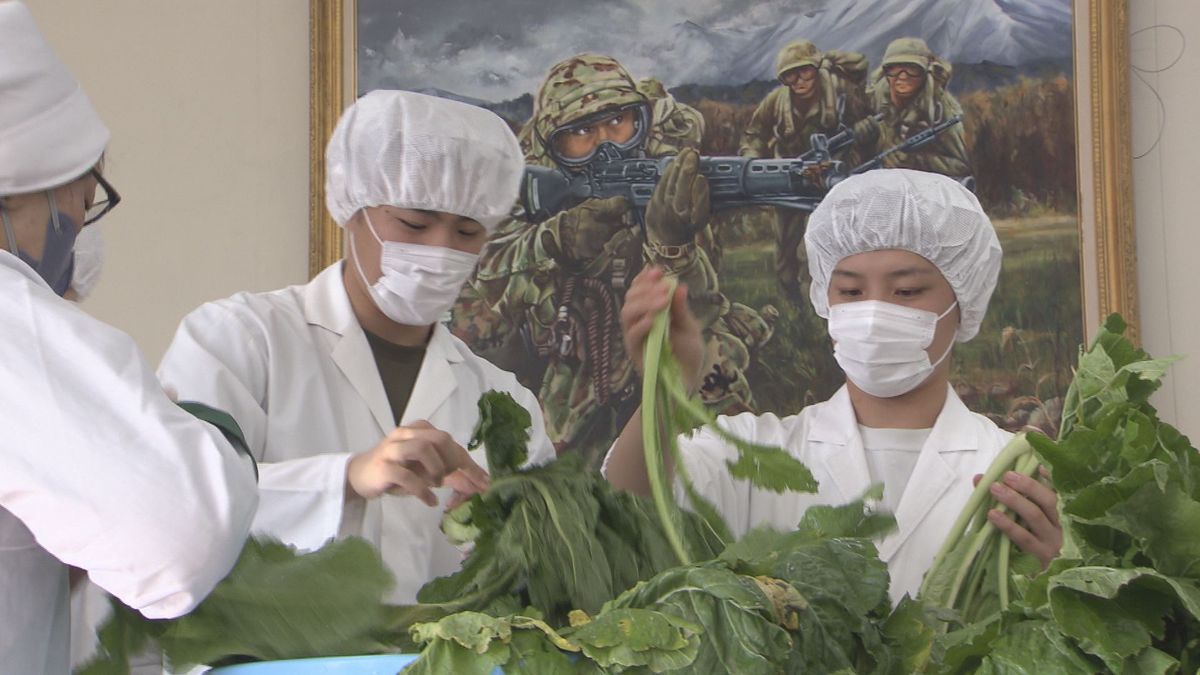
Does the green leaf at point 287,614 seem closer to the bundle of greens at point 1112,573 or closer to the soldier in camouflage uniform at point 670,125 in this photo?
the bundle of greens at point 1112,573

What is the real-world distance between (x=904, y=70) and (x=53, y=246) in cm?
217

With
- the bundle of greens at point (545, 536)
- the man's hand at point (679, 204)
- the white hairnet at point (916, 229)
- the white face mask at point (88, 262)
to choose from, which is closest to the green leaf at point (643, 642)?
the bundle of greens at point (545, 536)

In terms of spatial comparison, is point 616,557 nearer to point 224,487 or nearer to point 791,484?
point 791,484

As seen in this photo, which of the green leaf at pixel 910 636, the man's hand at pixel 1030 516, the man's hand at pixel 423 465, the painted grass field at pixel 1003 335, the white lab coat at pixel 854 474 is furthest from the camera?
the painted grass field at pixel 1003 335

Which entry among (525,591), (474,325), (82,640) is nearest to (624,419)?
(474,325)

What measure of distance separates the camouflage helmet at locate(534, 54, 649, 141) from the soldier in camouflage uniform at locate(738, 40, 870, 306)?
0.29 metres

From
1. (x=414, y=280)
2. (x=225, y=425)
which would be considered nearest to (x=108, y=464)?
(x=225, y=425)

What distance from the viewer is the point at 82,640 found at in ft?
5.70

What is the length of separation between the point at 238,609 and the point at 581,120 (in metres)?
2.11

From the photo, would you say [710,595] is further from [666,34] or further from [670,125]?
[666,34]

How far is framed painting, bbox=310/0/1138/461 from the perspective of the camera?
278 centimetres

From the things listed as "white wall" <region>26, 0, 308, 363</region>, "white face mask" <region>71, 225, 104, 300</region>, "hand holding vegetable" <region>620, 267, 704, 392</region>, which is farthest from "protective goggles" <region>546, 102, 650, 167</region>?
"hand holding vegetable" <region>620, 267, 704, 392</region>

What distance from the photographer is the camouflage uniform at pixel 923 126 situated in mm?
2828

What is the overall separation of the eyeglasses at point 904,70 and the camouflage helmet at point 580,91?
53 cm
